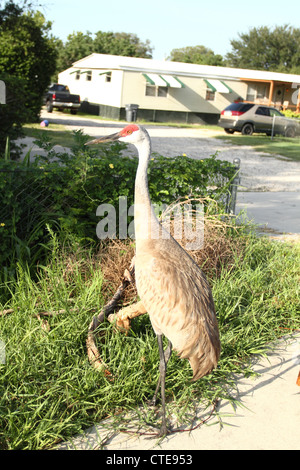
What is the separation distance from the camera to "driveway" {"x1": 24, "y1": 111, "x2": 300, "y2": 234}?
362 inches

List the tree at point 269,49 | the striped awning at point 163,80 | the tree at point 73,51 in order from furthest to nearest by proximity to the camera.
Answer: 1. the tree at point 269,49
2. the tree at point 73,51
3. the striped awning at point 163,80

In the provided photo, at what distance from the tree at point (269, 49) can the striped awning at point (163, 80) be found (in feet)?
103

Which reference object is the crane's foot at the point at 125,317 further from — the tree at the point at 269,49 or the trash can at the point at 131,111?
the tree at the point at 269,49

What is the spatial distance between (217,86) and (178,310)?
3280cm

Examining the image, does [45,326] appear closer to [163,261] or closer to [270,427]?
[163,261]

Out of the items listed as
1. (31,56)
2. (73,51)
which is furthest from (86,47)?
(31,56)

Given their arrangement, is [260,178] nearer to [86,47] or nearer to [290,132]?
[290,132]

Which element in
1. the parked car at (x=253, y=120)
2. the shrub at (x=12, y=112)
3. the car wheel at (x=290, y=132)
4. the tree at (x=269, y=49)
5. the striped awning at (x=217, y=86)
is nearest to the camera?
the shrub at (x=12, y=112)

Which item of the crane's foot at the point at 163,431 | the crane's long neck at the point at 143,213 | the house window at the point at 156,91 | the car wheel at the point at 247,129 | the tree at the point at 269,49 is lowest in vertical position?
the crane's foot at the point at 163,431

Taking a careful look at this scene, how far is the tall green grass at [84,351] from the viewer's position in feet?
10.9

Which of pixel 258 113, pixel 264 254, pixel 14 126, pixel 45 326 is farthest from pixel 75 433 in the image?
pixel 258 113

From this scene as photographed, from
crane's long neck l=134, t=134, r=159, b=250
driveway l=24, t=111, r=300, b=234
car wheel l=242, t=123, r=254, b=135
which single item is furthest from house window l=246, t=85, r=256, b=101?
crane's long neck l=134, t=134, r=159, b=250

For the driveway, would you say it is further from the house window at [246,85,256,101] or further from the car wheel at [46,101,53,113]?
the house window at [246,85,256,101]

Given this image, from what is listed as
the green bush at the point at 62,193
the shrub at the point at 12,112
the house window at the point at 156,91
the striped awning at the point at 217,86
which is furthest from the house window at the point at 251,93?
the green bush at the point at 62,193
